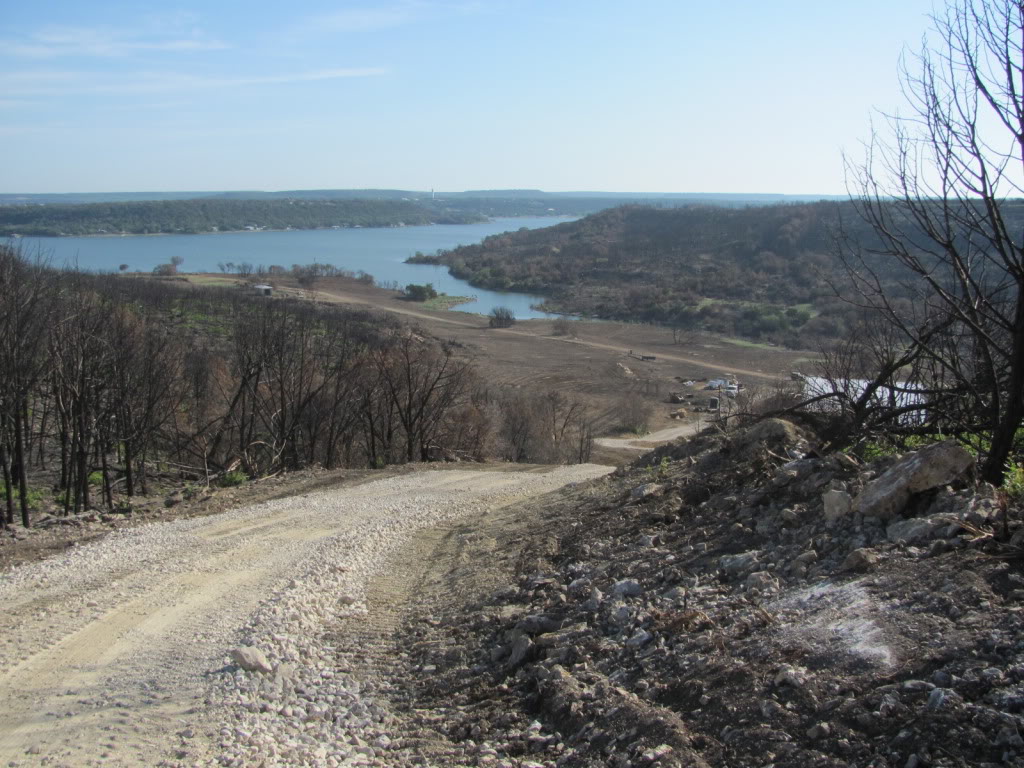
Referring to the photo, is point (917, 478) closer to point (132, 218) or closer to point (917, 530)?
point (917, 530)

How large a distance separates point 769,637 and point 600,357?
214 feet

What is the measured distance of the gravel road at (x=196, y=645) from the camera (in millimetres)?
5199

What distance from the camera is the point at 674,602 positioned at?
5906 mm

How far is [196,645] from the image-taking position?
22.4 feet

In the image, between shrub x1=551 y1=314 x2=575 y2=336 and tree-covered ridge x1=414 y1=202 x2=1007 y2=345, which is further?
tree-covered ridge x1=414 y1=202 x2=1007 y2=345

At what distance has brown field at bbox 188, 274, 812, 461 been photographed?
5511 centimetres

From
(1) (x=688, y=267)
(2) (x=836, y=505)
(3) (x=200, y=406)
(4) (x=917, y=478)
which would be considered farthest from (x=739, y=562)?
(1) (x=688, y=267)

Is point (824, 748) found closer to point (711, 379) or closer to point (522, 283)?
point (711, 379)

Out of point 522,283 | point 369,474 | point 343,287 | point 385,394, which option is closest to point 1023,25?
point 369,474

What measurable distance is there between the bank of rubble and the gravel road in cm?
79

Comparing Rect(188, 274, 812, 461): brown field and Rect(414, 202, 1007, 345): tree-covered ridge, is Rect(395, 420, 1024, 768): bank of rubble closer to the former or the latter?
Rect(188, 274, 812, 461): brown field

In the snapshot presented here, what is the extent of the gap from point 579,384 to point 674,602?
52.8 metres

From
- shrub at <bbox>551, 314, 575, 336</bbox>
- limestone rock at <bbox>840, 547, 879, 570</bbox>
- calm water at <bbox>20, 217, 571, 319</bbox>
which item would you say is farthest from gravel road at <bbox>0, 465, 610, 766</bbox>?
calm water at <bbox>20, 217, 571, 319</bbox>

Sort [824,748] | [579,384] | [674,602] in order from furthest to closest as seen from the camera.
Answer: [579,384]
[674,602]
[824,748]
